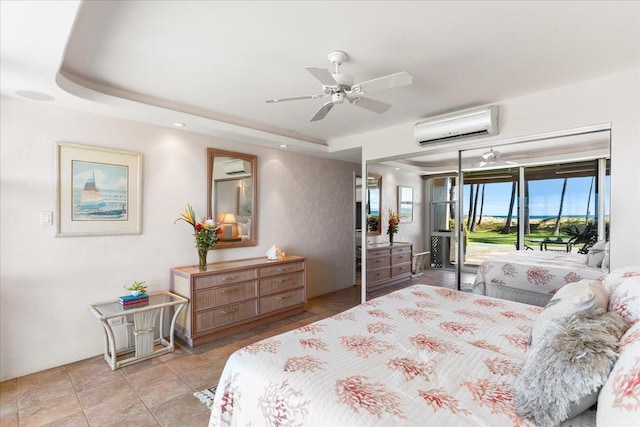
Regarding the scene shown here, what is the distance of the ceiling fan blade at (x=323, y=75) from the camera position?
191 cm

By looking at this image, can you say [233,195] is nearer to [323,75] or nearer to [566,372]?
[323,75]

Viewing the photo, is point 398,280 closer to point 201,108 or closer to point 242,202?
point 242,202

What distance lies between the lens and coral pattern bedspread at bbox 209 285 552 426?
1.12 meters

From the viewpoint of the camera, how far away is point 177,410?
2232 mm

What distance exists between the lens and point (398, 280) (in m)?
4.46

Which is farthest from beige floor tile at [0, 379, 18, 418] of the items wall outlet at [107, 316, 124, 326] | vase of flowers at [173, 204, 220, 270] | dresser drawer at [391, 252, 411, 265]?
dresser drawer at [391, 252, 411, 265]

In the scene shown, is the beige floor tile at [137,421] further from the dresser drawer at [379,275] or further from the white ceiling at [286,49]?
the dresser drawer at [379,275]

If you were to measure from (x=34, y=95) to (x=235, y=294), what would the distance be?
2576mm

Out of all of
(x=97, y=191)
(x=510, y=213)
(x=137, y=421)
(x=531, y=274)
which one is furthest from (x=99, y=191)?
(x=531, y=274)

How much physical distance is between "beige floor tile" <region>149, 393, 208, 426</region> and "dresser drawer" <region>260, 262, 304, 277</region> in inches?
66.8

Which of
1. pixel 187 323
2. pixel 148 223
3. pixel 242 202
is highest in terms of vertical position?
pixel 242 202

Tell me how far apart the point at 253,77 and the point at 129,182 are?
5.80 feet

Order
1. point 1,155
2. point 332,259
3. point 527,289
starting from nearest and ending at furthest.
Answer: point 1,155, point 527,289, point 332,259

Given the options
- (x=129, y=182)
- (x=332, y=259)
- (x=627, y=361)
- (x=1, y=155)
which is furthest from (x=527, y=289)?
(x=1, y=155)
